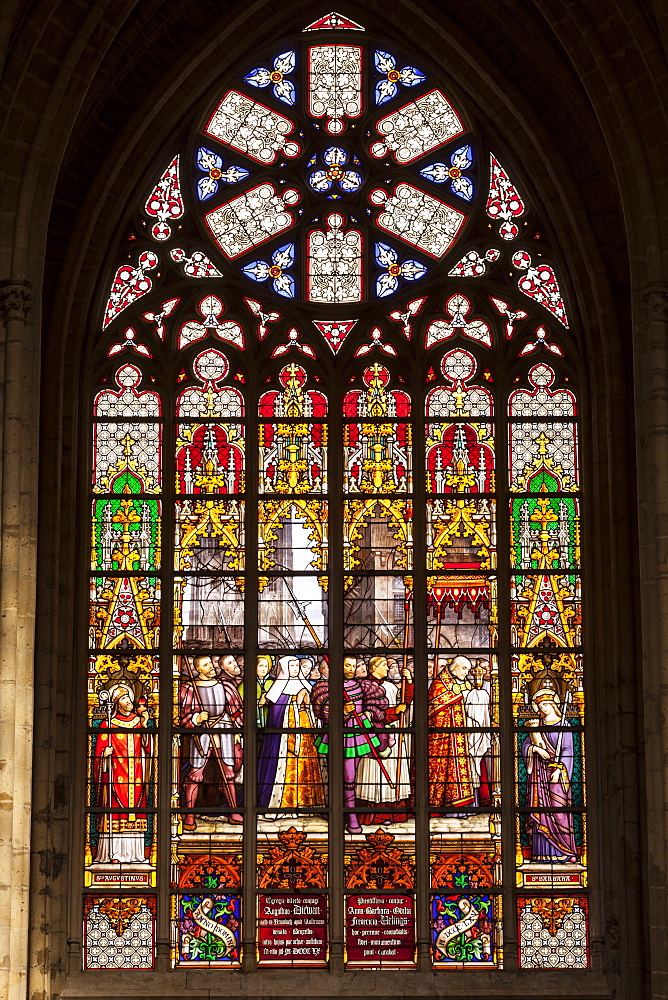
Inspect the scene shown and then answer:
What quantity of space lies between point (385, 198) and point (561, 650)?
179 inches

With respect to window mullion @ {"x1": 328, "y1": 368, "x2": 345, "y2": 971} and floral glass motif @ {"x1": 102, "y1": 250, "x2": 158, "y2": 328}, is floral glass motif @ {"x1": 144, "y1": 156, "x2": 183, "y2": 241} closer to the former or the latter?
floral glass motif @ {"x1": 102, "y1": 250, "x2": 158, "y2": 328}

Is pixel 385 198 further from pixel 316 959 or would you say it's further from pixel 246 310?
pixel 316 959

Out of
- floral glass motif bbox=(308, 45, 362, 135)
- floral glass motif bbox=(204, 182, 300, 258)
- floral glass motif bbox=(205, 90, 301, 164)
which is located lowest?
floral glass motif bbox=(204, 182, 300, 258)

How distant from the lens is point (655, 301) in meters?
15.2

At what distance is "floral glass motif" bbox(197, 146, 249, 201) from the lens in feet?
59.7

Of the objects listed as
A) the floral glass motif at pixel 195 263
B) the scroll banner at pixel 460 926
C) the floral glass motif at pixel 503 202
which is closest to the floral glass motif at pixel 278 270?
the floral glass motif at pixel 195 263

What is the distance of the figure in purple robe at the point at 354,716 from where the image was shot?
16703 millimetres

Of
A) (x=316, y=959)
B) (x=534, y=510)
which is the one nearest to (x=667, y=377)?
(x=534, y=510)

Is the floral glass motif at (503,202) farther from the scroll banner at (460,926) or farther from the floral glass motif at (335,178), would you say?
the scroll banner at (460,926)

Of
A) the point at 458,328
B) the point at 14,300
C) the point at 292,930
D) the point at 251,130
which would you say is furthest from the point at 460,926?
the point at 251,130

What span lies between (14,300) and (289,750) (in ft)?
14.9

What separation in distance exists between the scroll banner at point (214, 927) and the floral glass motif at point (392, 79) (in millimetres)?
7621

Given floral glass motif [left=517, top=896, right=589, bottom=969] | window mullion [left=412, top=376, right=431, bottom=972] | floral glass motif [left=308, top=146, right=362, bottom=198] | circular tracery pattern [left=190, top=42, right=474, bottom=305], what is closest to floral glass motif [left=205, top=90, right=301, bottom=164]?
circular tracery pattern [left=190, top=42, right=474, bottom=305]

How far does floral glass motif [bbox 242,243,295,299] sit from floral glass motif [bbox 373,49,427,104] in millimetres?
1719
